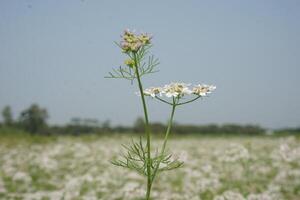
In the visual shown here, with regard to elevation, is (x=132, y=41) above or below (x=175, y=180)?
above

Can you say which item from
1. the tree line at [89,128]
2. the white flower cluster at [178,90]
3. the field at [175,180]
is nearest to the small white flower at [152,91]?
the white flower cluster at [178,90]

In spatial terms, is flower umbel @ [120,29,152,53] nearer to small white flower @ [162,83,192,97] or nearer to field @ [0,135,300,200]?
small white flower @ [162,83,192,97]

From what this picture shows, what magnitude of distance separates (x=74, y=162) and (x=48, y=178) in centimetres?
209

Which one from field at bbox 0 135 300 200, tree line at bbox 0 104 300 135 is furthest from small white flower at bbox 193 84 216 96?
tree line at bbox 0 104 300 135

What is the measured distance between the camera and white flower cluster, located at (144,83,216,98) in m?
2.94

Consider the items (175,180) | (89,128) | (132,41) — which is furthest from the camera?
(89,128)

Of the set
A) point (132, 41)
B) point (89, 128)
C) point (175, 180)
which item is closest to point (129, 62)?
point (132, 41)

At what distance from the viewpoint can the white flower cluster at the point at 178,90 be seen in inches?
116

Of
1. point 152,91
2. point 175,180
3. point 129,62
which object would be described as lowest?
point 175,180

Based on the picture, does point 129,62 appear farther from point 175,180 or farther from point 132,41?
point 175,180

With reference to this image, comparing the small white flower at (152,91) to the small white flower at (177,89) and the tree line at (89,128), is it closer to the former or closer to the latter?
the small white flower at (177,89)

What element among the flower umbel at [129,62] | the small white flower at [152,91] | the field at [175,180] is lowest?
the field at [175,180]

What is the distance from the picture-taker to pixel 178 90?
2984 mm

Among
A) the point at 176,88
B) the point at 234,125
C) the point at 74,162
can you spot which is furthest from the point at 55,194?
the point at 234,125
